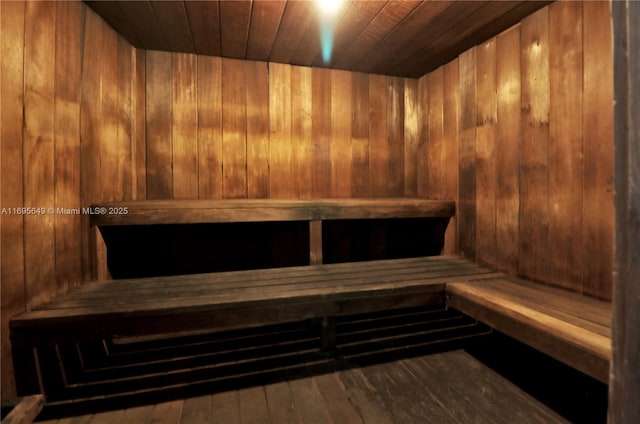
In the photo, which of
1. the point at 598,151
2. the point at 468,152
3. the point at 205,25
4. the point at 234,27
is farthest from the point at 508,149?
the point at 205,25

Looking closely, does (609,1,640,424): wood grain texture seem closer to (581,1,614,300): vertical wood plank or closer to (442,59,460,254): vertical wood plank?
(581,1,614,300): vertical wood plank

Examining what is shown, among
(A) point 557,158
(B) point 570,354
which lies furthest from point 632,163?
(A) point 557,158

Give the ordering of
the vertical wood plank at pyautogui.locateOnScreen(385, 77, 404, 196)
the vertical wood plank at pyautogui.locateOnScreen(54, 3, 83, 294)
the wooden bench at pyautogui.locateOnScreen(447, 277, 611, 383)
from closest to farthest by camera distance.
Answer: the wooden bench at pyautogui.locateOnScreen(447, 277, 611, 383), the vertical wood plank at pyautogui.locateOnScreen(54, 3, 83, 294), the vertical wood plank at pyautogui.locateOnScreen(385, 77, 404, 196)

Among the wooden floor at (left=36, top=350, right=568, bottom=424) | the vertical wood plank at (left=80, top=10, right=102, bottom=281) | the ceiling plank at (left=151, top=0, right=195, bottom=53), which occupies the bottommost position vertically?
the wooden floor at (left=36, top=350, right=568, bottom=424)

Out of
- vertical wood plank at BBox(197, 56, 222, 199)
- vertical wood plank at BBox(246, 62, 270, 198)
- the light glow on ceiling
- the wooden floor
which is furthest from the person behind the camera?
vertical wood plank at BBox(246, 62, 270, 198)

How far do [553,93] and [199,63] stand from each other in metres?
2.42

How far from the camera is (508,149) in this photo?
200cm

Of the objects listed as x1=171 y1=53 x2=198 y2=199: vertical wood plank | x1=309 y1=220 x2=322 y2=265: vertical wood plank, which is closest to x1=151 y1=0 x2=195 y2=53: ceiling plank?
x1=171 y1=53 x2=198 y2=199: vertical wood plank

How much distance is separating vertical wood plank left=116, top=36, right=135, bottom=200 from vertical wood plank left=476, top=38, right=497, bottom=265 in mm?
2525

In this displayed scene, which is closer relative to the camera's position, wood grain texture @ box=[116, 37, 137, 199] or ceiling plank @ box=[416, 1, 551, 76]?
ceiling plank @ box=[416, 1, 551, 76]

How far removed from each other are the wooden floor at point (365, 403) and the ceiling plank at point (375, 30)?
7.10 ft

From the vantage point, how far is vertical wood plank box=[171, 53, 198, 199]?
236 cm

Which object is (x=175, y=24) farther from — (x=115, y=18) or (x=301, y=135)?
(x=301, y=135)

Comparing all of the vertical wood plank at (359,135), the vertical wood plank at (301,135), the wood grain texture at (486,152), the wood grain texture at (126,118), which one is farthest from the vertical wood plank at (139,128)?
the wood grain texture at (486,152)
